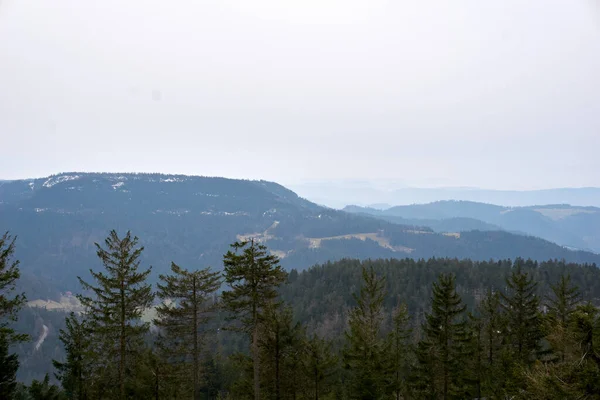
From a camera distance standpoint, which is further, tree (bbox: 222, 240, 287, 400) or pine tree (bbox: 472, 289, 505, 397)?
pine tree (bbox: 472, 289, 505, 397)

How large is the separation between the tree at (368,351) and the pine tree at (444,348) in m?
4.17

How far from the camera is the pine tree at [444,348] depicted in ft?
90.8

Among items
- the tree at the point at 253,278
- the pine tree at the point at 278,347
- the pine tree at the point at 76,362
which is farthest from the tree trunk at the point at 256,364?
the pine tree at the point at 76,362

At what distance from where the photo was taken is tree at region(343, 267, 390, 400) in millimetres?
22656

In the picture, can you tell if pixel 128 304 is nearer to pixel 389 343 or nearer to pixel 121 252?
pixel 121 252

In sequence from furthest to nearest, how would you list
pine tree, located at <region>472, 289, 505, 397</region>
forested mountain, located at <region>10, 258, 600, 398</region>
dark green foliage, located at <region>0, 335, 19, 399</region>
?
forested mountain, located at <region>10, 258, 600, 398</region> → pine tree, located at <region>472, 289, 505, 397</region> → dark green foliage, located at <region>0, 335, 19, 399</region>

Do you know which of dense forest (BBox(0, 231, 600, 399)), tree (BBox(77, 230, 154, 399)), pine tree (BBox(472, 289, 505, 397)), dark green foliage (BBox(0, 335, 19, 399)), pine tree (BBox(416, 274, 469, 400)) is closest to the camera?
tree (BBox(77, 230, 154, 399))

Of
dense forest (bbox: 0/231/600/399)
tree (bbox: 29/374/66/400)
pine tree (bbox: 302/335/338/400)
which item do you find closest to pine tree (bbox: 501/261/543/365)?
dense forest (bbox: 0/231/600/399)

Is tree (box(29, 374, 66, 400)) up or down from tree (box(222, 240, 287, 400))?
down

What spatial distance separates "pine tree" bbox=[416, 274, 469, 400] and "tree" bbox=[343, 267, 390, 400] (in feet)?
13.7

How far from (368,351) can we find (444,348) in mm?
7540

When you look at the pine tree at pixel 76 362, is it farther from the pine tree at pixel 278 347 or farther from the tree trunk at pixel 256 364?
the pine tree at pixel 278 347

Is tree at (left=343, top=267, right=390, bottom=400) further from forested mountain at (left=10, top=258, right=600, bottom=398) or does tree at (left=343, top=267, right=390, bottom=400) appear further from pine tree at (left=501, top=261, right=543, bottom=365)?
forested mountain at (left=10, top=258, right=600, bottom=398)

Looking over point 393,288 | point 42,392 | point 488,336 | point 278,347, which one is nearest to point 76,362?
point 42,392
